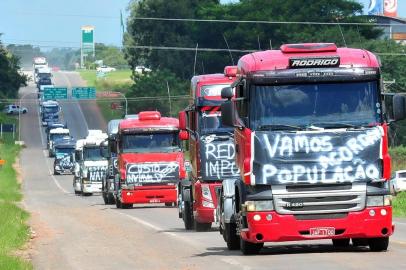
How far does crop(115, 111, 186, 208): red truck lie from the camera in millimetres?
43375

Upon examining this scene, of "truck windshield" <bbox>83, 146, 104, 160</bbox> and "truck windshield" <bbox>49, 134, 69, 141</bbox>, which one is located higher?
"truck windshield" <bbox>83, 146, 104, 160</bbox>

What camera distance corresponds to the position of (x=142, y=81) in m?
126

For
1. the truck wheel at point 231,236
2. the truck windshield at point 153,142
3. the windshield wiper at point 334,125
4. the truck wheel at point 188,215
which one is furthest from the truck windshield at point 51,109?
the windshield wiper at point 334,125

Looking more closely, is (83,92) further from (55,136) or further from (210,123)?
(210,123)

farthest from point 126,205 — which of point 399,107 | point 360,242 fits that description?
point 399,107

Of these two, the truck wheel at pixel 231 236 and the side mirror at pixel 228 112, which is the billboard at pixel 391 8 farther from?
the side mirror at pixel 228 112

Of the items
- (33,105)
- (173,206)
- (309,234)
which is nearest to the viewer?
(309,234)

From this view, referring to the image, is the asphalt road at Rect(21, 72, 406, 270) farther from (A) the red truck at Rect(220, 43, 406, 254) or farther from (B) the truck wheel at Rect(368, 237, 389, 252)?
(A) the red truck at Rect(220, 43, 406, 254)

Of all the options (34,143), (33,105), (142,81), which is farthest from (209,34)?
(33,105)

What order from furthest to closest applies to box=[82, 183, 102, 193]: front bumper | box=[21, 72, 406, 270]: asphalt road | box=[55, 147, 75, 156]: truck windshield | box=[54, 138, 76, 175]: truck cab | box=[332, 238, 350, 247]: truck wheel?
box=[54, 138, 76, 175]: truck cab → box=[55, 147, 75, 156]: truck windshield → box=[82, 183, 102, 193]: front bumper → box=[332, 238, 350, 247]: truck wheel → box=[21, 72, 406, 270]: asphalt road

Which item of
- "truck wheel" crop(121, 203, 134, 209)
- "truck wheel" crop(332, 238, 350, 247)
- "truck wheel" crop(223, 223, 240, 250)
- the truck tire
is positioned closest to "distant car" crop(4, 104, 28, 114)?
the truck tire

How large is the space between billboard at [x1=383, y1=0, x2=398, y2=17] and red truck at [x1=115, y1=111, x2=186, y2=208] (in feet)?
428

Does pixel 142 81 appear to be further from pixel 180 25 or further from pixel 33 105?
pixel 33 105

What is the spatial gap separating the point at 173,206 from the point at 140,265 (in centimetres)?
2757
